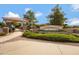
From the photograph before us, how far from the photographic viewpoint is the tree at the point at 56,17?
15.5 feet

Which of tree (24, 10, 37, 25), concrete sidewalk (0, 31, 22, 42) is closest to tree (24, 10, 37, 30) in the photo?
tree (24, 10, 37, 25)

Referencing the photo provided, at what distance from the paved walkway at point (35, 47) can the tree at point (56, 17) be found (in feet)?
0.88

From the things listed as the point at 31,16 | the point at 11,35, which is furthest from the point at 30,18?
the point at 11,35

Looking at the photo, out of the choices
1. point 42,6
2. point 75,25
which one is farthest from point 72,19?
point 42,6

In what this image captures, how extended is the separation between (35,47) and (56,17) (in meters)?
0.47

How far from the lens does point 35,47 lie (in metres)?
4.70

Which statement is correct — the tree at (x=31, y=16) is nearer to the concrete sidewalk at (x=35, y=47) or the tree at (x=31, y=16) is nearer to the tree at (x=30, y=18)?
the tree at (x=30, y=18)

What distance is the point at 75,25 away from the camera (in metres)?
4.73

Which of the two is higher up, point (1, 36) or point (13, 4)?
point (13, 4)

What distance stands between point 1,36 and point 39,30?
492mm

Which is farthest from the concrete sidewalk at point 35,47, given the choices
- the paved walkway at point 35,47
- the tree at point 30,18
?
the tree at point 30,18

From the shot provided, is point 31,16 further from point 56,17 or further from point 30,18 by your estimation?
point 56,17

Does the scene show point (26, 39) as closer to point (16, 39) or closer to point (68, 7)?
point (16, 39)
